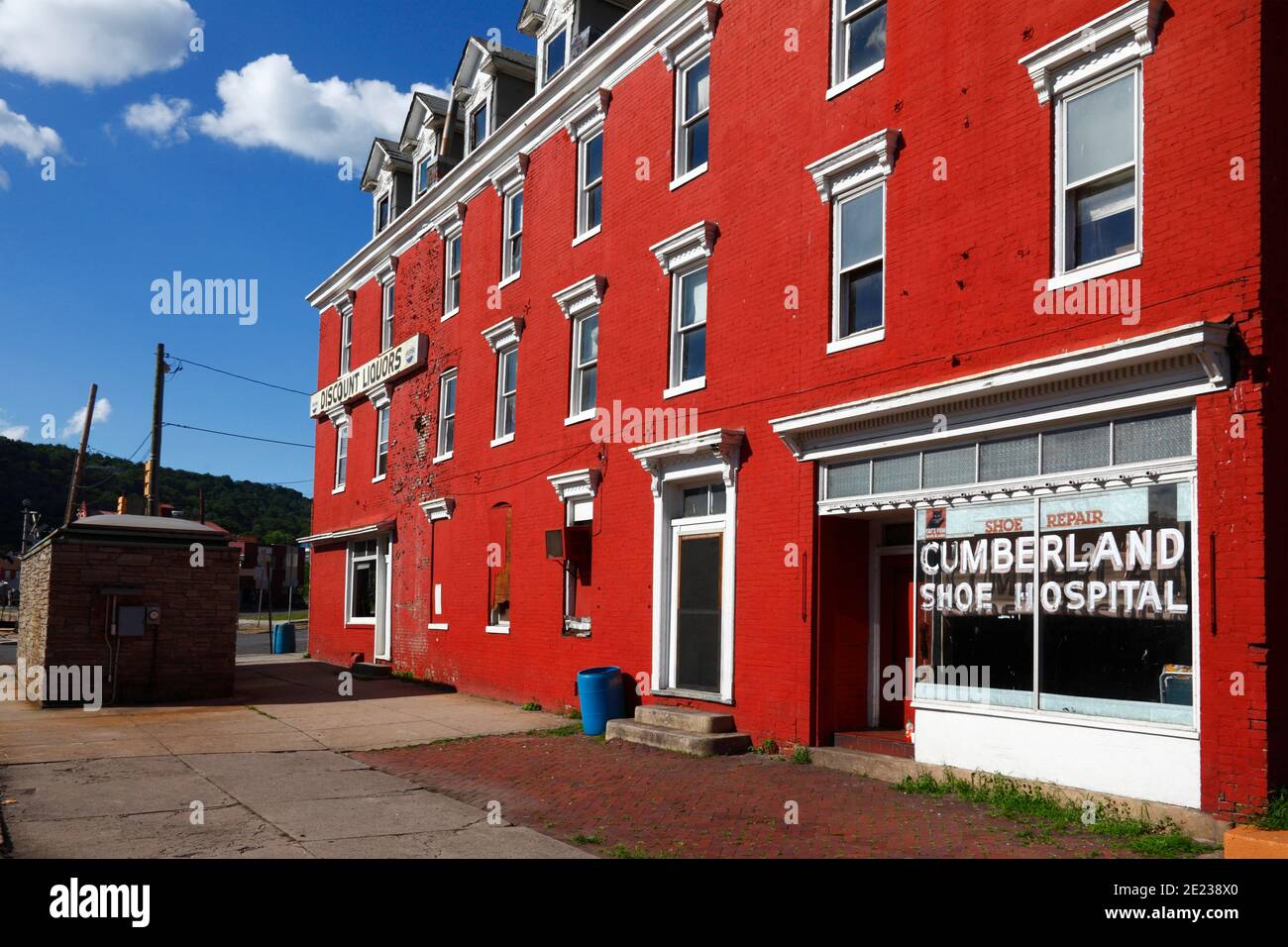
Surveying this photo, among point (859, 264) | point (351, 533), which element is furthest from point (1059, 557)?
point (351, 533)

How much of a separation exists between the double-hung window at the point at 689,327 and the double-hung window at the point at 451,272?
27.6ft

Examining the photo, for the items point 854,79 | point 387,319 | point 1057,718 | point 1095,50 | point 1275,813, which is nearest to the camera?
point 1275,813

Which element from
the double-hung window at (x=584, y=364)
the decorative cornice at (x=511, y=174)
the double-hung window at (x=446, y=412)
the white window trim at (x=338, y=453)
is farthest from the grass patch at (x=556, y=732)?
the white window trim at (x=338, y=453)

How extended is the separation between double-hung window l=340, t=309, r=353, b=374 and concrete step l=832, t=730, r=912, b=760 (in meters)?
20.3

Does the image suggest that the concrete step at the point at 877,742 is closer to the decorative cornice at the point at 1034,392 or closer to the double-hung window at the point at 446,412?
the decorative cornice at the point at 1034,392

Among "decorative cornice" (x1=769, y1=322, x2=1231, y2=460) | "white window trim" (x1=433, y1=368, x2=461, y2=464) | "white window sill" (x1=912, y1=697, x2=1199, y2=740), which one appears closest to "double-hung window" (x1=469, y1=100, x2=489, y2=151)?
"white window trim" (x1=433, y1=368, x2=461, y2=464)

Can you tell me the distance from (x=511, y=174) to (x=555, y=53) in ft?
7.66

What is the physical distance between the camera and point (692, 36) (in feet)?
52.5

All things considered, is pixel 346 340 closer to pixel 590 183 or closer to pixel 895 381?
pixel 590 183

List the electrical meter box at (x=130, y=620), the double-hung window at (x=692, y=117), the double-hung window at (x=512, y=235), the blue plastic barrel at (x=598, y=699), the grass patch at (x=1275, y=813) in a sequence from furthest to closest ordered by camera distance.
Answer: the double-hung window at (x=512, y=235) < the electrical meter box at (x=130, y=620) < the double-hung window at (x=692, y=117) < the blue plastic barrel at (x=598, y=699) < the grass patch at (x=1275, y=813)

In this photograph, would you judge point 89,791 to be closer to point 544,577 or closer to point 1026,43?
point 544,577

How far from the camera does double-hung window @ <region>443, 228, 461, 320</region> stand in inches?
920

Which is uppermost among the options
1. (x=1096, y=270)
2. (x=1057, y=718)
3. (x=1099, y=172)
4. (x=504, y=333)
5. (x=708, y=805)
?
(x=504, y=333)

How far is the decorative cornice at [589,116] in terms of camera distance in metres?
18.1
